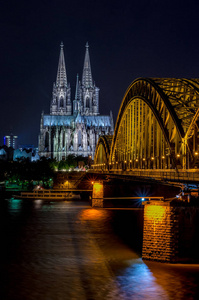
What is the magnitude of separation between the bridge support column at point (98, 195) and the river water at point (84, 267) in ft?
70.4

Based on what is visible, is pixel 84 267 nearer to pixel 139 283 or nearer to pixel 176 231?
pixel 139 283

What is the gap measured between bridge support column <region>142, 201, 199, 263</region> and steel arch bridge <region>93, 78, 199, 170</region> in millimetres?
12311

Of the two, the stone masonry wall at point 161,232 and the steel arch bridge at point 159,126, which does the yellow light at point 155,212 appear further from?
the steel arch bridge at point 159,126

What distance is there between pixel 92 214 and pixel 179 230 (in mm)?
35665

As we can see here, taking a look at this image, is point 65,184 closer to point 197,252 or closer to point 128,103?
point 128,103

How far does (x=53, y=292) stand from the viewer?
2448 centimetres

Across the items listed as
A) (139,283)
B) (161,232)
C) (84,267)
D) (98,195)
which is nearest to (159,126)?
(98,195)

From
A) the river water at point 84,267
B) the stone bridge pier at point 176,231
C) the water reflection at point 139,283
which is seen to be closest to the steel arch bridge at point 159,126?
the river water at point 84,267

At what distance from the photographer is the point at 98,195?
249 feet

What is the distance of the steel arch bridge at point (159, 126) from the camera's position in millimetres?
42688

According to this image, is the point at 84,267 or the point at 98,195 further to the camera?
the point at 98,195

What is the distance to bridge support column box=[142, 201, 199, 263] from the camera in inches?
1073

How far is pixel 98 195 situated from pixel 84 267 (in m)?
45.6

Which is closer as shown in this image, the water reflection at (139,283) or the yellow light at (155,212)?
the water reflection at (139,283)
